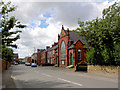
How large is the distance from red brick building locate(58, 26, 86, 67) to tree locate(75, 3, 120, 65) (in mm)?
19913

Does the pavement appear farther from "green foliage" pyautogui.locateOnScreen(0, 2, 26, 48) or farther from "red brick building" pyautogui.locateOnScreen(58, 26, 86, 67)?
"red brick building" pyautogui.locateOnScreen(58, 26, 86, 67)

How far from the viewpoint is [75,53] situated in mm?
42031

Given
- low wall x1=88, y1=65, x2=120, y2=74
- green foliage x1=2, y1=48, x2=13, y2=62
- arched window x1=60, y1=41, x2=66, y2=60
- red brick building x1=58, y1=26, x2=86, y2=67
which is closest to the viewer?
green foliage x1=2, y1=48, x2=13, y2=62

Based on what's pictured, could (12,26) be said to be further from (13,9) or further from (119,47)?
(119,47)

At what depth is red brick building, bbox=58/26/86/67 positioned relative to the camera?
42.3 m

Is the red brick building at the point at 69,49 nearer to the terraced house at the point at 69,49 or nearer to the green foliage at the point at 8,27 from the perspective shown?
the terraced house at the point at 69,49

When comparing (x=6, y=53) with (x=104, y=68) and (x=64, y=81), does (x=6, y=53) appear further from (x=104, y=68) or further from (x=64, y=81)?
(x=64, y=81)

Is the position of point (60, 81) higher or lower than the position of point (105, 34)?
lower

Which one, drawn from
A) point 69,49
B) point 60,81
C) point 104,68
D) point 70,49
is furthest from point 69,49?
point 60,81

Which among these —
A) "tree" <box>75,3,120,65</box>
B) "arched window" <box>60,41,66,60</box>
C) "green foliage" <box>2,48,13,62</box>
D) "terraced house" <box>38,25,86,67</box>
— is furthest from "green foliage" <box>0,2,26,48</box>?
"arched window" <box>60,41,66,60</box>

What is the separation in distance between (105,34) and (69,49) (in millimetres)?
26286

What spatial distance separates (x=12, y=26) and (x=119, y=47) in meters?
13.3

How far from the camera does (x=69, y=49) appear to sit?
45344 mm

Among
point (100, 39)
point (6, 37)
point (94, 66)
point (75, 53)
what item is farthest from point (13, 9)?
point (75, 53)
